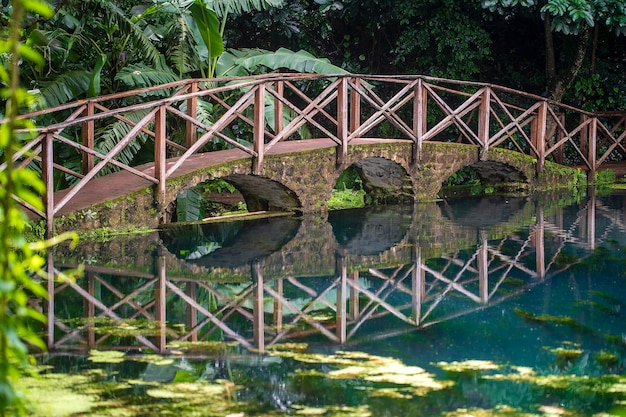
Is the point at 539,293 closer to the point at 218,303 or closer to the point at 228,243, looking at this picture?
the point at 218,303

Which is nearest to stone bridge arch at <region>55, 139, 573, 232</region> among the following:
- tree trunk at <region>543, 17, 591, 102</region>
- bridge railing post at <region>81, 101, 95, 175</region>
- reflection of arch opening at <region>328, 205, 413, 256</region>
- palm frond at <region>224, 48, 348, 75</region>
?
reflection of arch opening at <region>328, 205, 413, 256</region>

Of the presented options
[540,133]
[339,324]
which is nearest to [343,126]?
[540,133]

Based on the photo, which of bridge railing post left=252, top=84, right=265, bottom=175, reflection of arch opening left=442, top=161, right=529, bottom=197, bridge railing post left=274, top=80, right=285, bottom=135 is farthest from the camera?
reflection of arch opening left=442, top=161, right=529, bottom=197

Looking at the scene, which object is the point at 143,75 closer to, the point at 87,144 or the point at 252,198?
the point at 87,144

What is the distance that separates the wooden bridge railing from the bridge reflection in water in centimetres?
94

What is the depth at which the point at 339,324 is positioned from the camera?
5617 mm

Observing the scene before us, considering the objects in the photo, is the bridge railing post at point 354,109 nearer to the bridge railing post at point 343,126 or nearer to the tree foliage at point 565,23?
the bridge railing post at point 343,126

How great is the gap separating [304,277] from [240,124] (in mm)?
8092

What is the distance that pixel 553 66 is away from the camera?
15.6 metres

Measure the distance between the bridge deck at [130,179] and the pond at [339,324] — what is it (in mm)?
512

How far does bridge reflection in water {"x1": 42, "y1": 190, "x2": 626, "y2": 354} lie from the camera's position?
5480mm

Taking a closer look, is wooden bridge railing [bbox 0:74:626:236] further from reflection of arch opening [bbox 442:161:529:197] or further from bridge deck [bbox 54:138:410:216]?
reflection of arch opening [bbox 442:161:529:197]

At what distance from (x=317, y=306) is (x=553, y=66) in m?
10.8

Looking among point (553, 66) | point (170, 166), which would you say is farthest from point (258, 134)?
point (553, 66)
